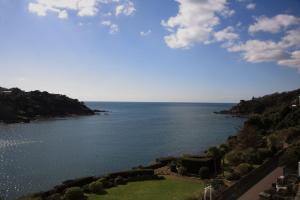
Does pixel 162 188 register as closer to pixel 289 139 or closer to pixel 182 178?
pixel 182 178

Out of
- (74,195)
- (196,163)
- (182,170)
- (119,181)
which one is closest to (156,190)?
(119,181)

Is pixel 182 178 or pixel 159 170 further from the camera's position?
pixel 159 170

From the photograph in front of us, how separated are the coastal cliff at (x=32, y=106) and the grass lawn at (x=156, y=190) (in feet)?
383

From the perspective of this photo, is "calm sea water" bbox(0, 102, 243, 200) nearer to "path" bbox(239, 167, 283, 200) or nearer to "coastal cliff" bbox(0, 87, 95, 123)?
"path" bbox(239, 167, 283, 200)

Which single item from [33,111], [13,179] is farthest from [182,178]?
[33,111]

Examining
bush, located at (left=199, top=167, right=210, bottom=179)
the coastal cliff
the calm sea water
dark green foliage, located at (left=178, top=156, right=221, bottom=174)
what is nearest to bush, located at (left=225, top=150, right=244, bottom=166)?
dark green foliage, located at (left=178, top=156, right=221, bottom=174)

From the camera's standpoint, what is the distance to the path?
78.8ft

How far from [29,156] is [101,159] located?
40.6 ft

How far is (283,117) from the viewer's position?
7531 centimetres

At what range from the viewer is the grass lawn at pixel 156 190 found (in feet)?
96.5

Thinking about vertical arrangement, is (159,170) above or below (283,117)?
below

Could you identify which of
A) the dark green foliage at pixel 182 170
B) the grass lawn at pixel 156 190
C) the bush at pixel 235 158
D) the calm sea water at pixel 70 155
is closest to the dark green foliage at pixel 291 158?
the bush at pixel 235 158

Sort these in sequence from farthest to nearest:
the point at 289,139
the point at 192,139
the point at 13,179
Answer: the point at 192,139
the point at 289,139
the point at 13,179

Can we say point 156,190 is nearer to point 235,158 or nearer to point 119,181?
point 119,181
